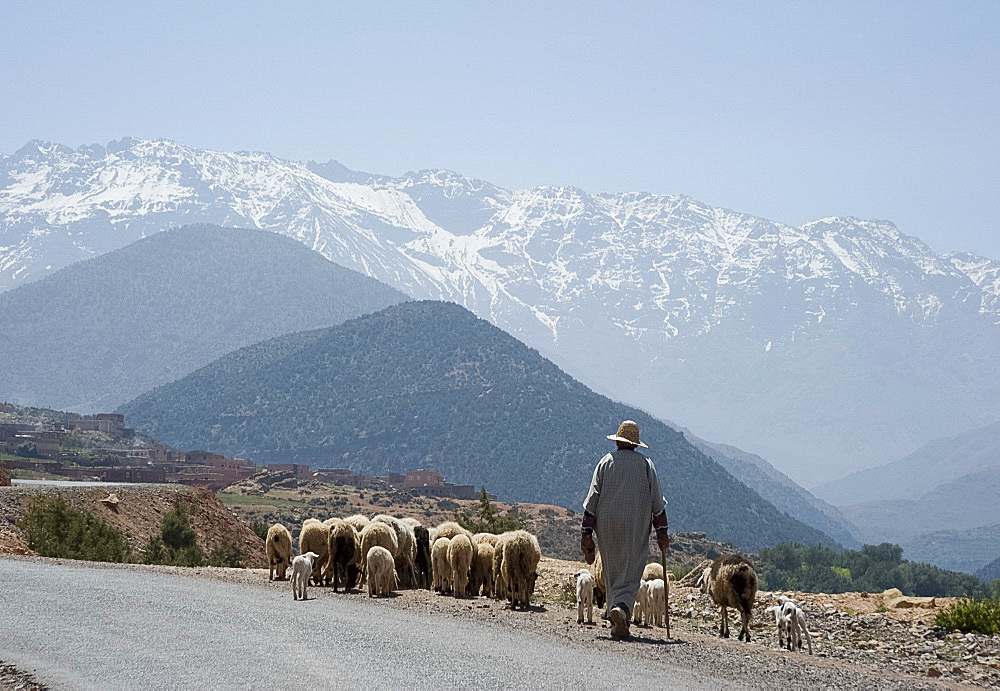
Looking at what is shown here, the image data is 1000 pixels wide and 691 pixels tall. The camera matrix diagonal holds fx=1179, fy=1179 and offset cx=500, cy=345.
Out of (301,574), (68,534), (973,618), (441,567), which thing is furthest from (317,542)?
(973,618)

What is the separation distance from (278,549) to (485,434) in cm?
15202

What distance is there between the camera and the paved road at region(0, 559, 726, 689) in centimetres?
1051

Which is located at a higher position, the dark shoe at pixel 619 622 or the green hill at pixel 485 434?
the green hill at pixel 485 434

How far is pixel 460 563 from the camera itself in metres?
19.0

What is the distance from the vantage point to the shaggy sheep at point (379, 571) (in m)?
17.9

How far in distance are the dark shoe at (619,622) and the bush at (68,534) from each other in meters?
16.4

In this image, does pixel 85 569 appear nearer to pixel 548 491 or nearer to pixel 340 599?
pixel 340 599

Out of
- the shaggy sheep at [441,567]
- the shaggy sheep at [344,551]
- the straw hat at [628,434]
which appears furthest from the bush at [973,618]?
the shaggy sheep at [344,551]

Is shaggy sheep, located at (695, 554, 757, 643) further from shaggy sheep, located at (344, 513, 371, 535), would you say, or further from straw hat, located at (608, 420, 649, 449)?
shaggy sheep, located at (344, 513, 371, 535)

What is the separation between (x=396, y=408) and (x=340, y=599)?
17503 cm

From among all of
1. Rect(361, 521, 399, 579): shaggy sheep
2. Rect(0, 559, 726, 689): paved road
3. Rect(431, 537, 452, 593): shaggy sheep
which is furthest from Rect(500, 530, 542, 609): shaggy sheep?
Rect(361, 521, 399, 579): shaggy sheep

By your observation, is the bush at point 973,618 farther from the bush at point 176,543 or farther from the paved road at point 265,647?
the bush at point 176,543

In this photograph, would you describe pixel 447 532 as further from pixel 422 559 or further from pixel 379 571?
pixel 379 571

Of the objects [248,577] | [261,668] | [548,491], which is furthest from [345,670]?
[548,491]
